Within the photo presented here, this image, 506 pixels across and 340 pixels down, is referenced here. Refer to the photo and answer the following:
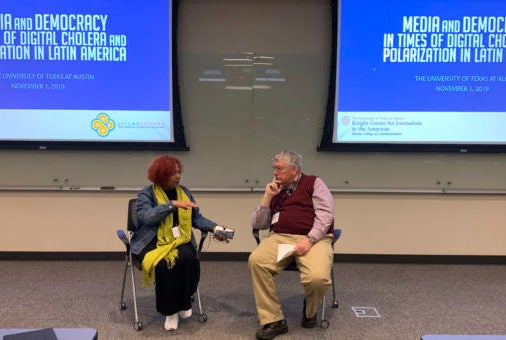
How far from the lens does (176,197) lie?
3.13 m

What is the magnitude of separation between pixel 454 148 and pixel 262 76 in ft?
6.20

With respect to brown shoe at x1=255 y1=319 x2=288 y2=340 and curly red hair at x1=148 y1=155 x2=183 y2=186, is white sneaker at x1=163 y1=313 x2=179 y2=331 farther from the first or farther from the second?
curly red hair at x1=148 y1=155 x2=183 y2=186

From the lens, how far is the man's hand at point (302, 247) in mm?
2928

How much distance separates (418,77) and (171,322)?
2.98 meters

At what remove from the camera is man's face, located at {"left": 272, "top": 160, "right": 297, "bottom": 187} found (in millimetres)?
3064

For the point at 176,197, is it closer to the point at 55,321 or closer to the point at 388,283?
the point at 55,321

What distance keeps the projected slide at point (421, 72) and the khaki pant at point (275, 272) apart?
1571 millimetres

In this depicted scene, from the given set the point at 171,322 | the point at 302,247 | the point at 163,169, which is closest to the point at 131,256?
the point at 171,322

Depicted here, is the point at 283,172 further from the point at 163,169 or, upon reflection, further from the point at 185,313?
the point at 185,313

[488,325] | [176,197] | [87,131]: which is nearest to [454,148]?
[488,325]

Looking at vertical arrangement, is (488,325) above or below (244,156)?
below

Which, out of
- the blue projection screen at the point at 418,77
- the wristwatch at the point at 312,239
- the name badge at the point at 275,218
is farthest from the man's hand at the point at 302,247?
the blue projection screen at the point at 418,77

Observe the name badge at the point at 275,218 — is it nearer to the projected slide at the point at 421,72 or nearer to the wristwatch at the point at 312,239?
the wristwatch at the point at 312,239

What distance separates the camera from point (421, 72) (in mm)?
4098
